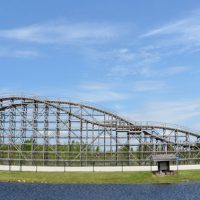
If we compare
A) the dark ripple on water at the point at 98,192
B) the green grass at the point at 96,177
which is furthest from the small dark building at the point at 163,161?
the dark ripple on water at the point at 98,192

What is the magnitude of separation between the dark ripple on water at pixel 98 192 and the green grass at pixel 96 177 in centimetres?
536

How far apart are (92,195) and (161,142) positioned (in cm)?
3545

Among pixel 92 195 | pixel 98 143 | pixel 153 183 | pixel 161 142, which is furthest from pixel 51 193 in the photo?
pixel 161 142

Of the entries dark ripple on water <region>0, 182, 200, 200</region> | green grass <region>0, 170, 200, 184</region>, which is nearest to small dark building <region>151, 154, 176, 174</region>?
green grass <region>0, 170, 200, 184</region>

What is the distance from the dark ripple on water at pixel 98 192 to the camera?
189 ft

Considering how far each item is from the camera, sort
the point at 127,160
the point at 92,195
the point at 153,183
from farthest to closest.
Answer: the point at 127,160 → the point at 153,183 → the point at 92,195

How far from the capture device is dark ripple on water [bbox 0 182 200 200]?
57.6 meters

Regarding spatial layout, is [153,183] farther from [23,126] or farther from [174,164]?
[23,126]

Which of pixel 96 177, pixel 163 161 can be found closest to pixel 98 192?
pixel 96 177

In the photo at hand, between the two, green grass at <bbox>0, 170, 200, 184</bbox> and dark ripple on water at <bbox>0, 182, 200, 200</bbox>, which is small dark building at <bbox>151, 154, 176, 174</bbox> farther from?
dark ripple on water at <bbox>0, 182, 200, 200</bbox>

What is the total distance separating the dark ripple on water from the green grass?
536 cm

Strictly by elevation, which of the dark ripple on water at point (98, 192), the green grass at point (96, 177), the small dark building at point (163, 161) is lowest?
the dark ripple on water at point (98, 192)

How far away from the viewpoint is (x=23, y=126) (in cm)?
9150

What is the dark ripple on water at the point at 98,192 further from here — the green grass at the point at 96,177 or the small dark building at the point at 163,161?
the small dark building at the point at 163,161
